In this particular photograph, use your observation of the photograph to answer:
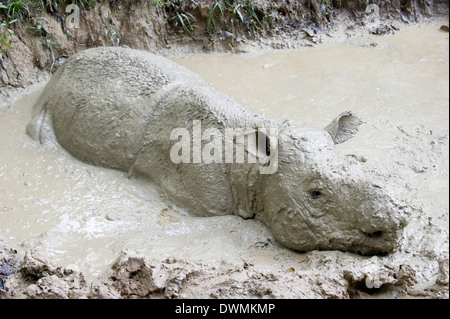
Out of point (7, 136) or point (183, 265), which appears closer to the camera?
point (183, 265)

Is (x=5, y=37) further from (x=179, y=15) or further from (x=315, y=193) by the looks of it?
(x=315, y=193)

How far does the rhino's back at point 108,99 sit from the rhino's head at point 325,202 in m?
1.60

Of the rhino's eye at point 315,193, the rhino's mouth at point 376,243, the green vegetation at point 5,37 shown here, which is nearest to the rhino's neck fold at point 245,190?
the rhino's eye at point 315,193

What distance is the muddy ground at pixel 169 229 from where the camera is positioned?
9.48 feet

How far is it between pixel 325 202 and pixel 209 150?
117 centimetres

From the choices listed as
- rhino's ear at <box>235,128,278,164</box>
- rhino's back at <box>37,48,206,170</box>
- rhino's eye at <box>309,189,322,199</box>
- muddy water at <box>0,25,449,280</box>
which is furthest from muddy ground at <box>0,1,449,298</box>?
rhino's ear at <box>235,128,278,164</box>

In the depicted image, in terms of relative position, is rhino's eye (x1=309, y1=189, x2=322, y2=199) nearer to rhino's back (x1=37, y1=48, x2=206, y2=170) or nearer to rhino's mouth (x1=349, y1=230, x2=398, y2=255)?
rhino's mouth (x1=349, y1=230, x2=398, y2=255)

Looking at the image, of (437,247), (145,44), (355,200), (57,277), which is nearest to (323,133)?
(355,200)

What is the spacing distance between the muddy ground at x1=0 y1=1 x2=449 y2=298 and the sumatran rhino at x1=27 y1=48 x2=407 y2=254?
0.49ft

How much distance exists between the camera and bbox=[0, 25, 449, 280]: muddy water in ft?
11.3

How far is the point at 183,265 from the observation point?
10.2 feet

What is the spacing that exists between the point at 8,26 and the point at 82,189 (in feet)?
10.4

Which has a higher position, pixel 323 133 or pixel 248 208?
pixel 323 133

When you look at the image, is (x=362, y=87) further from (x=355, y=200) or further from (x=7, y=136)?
(x=7, y=136)
